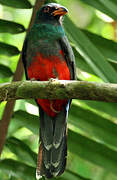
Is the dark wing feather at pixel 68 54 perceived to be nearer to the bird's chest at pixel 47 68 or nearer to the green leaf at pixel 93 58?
the bird's chest at pixel 47 68

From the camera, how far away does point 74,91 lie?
2383mm

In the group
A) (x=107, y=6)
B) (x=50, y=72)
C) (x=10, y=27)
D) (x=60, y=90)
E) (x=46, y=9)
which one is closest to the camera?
(x=60, y=90)

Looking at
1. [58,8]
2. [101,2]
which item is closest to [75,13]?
[58,8]

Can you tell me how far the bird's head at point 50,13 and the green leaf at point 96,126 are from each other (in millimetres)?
1143

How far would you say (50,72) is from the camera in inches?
139

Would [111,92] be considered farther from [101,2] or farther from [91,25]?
[91,25]

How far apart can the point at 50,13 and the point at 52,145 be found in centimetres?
145

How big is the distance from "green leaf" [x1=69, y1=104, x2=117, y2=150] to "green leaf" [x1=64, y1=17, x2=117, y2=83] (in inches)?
22.5

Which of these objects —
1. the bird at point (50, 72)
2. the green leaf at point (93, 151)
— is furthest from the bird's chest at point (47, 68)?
the green leaf at point (93, 151)

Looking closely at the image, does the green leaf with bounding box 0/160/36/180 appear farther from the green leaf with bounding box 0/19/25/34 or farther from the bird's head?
the bird's head

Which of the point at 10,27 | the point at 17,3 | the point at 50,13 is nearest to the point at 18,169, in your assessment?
the point at 10,27

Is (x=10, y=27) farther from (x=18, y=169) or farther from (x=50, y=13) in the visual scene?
(x=18, y=169)

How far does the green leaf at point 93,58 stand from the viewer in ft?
8.32

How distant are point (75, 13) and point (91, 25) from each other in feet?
3.89
